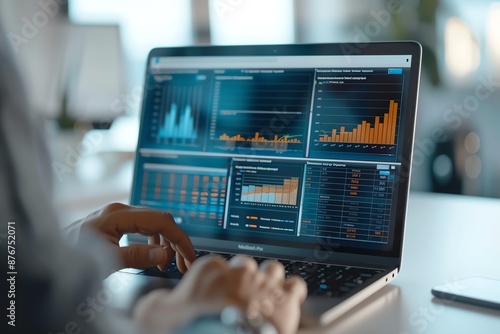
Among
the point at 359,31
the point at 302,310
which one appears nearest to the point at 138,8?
the point at 359,31

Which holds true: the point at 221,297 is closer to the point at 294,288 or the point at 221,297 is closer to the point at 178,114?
the point at 294,288

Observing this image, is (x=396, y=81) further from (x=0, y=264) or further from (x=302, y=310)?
(x=0, y=264)

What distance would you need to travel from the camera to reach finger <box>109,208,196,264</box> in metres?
0.97

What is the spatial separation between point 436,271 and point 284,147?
358mm

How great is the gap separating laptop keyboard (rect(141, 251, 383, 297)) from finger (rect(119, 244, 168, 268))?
0.04 metres

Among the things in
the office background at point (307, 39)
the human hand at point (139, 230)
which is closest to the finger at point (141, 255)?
the human hand at point (139, 230)

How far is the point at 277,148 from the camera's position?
120cm

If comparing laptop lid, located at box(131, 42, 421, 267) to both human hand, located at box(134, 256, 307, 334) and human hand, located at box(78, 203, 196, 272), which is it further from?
human hand, located at box(134, 256, 307, 334)

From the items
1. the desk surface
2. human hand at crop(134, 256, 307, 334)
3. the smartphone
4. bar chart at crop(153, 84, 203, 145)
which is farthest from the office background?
human hand at crop(134, 256, 307, 334)

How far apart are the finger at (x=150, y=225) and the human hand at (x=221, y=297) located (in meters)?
0.29

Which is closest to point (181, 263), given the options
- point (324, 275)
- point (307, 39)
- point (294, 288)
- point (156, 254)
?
point (156, 254)

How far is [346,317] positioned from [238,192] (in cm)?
43

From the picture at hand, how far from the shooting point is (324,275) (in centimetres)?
100

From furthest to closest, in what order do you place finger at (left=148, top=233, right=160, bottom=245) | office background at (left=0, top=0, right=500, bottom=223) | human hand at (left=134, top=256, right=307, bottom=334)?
office background at (left=0, top=0, right=500, bottom=223) → finger at (left=148, top=233, right=160, bottom=245) → human hand at (left=134, top=256, right=307, bottom=334)
